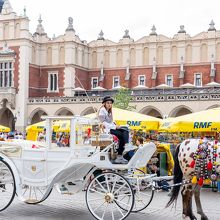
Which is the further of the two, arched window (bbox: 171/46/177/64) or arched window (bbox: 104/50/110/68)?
arched window (bbox: 104/50/110/68)

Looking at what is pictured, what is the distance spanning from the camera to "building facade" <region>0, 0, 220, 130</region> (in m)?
41.7

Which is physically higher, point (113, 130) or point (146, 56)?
point (146, 56)

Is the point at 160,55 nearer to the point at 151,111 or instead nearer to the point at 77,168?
the point at 151,111

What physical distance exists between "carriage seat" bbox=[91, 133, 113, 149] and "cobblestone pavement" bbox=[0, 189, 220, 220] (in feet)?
3.98

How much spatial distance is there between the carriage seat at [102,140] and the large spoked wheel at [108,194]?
0.51 meters

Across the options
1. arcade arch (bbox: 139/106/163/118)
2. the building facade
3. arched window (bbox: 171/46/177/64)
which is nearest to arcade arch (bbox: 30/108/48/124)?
the building facade

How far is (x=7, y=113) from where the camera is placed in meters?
45.3

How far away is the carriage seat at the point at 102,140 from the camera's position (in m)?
7.72

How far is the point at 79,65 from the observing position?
4500 centimetres

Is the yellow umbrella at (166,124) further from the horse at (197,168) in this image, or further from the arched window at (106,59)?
the arched window at (106,59)

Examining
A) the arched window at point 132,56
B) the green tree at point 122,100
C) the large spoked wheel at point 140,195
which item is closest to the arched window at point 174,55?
the arched window at point 132,56

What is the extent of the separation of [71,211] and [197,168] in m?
2.40

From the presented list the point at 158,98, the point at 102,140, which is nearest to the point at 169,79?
the point at 158,98

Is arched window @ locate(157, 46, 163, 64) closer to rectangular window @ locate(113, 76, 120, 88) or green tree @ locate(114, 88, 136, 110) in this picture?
rectangular window @ locate(113, 76, 120, 88)
